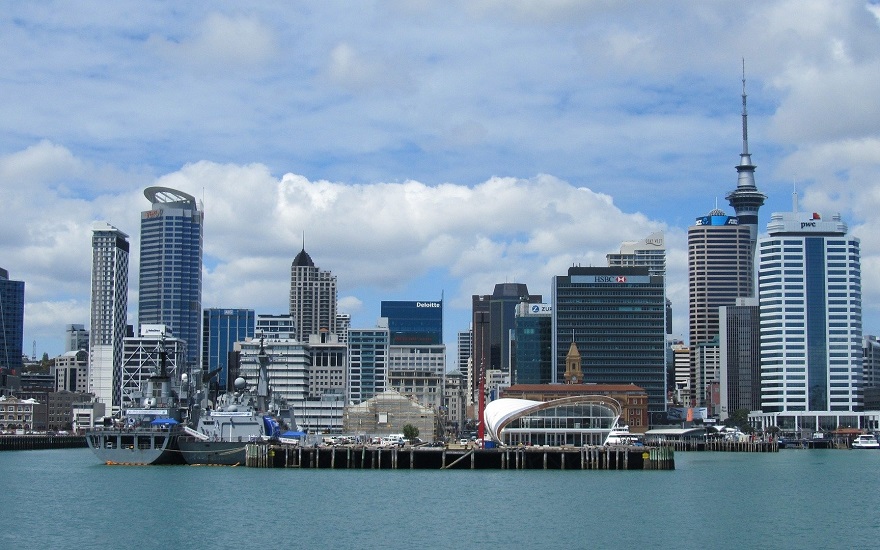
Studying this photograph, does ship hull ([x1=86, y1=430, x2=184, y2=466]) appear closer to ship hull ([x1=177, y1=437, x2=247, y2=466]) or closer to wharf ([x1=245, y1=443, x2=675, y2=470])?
ship hull ([x1=177, y1=437, x2=247, y2=466])

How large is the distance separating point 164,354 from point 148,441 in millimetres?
13257

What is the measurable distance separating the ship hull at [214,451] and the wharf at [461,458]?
3.98ft

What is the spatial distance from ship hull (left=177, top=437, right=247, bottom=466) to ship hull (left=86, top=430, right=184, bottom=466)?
1.22 m

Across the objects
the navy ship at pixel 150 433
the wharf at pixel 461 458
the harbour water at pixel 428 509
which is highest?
the navy ship at pixel 150 433

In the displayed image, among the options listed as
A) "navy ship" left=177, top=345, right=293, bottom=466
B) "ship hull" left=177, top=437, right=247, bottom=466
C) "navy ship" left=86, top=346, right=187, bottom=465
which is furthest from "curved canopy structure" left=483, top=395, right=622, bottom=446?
"navy ship" left=86, top=346, right=187, bottom=465

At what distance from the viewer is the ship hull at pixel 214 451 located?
126812 mm

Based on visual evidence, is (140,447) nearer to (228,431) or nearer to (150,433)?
(150,433)

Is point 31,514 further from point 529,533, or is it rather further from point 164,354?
point 164,354

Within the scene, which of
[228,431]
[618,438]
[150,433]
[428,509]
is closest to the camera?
[428,509]

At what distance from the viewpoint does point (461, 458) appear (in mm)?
125000

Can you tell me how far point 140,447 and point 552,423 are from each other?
5100 centimetres

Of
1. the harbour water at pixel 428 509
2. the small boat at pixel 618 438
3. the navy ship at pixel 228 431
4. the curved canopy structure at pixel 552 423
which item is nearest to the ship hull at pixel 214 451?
the navy ship at pixel 228 431

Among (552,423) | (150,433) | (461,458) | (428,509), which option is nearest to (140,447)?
(150,433)

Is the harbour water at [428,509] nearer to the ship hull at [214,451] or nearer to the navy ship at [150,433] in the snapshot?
the ship hull at [214,451]
